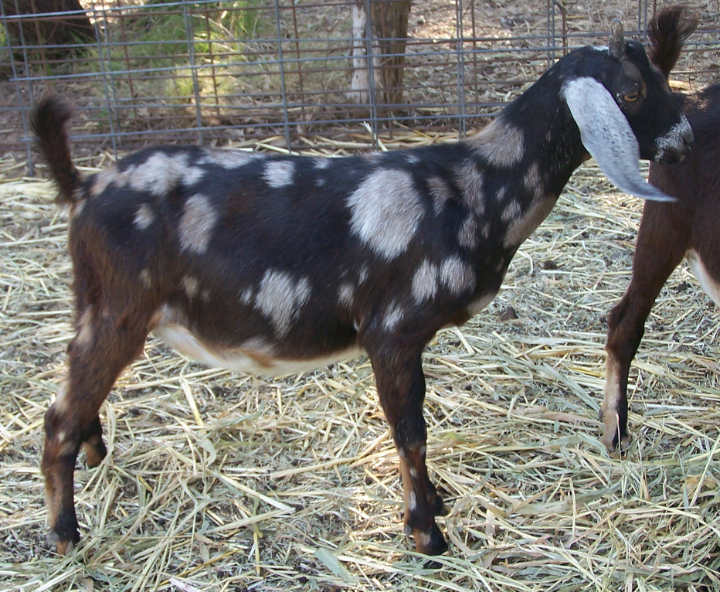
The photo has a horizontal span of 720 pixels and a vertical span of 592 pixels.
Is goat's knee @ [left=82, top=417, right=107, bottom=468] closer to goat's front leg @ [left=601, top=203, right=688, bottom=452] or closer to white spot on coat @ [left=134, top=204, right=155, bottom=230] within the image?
white spot on coat @ [left=134, top=204, right=155, bottom=230]

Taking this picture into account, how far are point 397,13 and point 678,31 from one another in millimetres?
3649

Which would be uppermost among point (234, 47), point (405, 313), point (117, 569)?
point (234, 47)

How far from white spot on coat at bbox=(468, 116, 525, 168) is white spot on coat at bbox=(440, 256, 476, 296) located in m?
0.40

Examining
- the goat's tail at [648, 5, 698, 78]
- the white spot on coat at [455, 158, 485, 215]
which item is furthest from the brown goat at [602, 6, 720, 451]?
the white spot on coat at [455, 158, 485, 215]

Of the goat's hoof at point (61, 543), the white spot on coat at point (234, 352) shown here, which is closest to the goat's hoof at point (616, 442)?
the white spot on coat at point (234, 352)

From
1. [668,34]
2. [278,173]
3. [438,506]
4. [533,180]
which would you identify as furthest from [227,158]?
[668,34]

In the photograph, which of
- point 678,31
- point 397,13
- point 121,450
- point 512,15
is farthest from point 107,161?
point 678,31

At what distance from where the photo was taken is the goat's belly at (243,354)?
9.95 ft

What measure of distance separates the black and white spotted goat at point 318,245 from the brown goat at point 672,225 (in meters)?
0.28

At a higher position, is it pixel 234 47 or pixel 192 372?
pixel 234 47

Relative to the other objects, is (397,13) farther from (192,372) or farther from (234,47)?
(192,372)

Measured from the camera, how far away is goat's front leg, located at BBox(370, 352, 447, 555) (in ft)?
9.60

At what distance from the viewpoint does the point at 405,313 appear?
289 cm

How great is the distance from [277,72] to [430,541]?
14.3 feet
